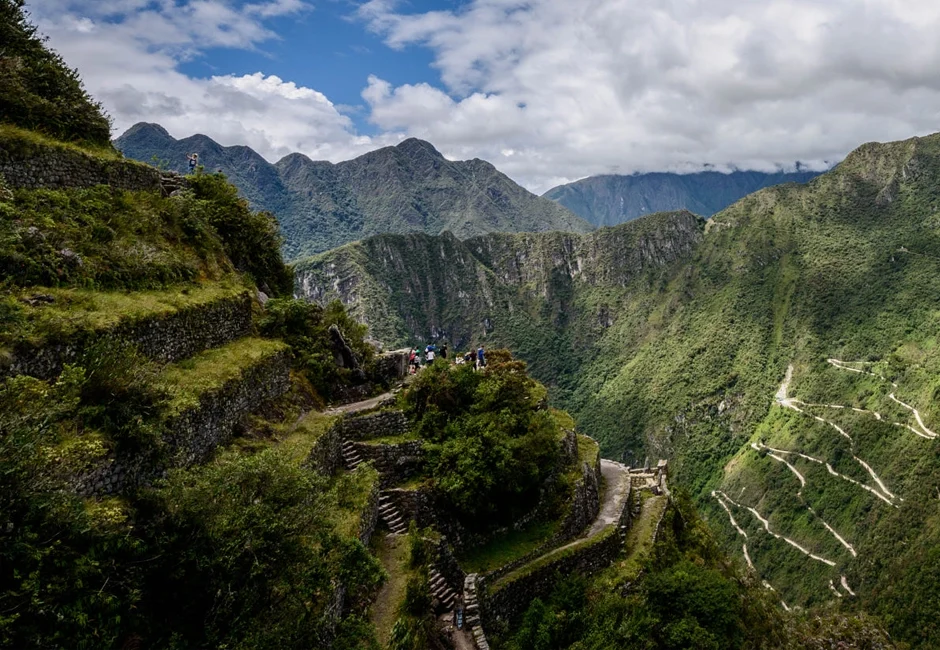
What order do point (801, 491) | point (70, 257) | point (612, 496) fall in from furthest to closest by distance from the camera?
point (801, 491) < point (612, 496) < point (70, 257)

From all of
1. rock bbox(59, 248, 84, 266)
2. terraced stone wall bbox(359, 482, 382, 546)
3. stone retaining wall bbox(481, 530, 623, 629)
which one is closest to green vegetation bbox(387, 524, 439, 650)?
terraced stone wall bbox(359, 482, 382, 546)

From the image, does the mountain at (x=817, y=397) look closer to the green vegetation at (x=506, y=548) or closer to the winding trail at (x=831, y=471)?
the winding trail at (x=831, y=471)

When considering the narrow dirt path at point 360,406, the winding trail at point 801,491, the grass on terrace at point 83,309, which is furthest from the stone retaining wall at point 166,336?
the winding trail at point 801,491

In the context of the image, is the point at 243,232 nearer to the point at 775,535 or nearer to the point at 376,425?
the point at 376,425

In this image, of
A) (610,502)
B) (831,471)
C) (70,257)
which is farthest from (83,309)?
(831,471)

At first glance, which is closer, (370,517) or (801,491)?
(370,517)

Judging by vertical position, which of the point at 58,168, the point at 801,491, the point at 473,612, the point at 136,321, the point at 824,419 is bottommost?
the point at 801,491

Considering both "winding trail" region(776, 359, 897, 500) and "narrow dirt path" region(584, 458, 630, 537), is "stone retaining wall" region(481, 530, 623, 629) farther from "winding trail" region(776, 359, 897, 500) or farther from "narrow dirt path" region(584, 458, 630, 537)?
"winding trail" region(776, 359, 897, 500)

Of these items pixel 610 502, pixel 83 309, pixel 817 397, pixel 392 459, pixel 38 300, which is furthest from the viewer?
pixel 817 397
